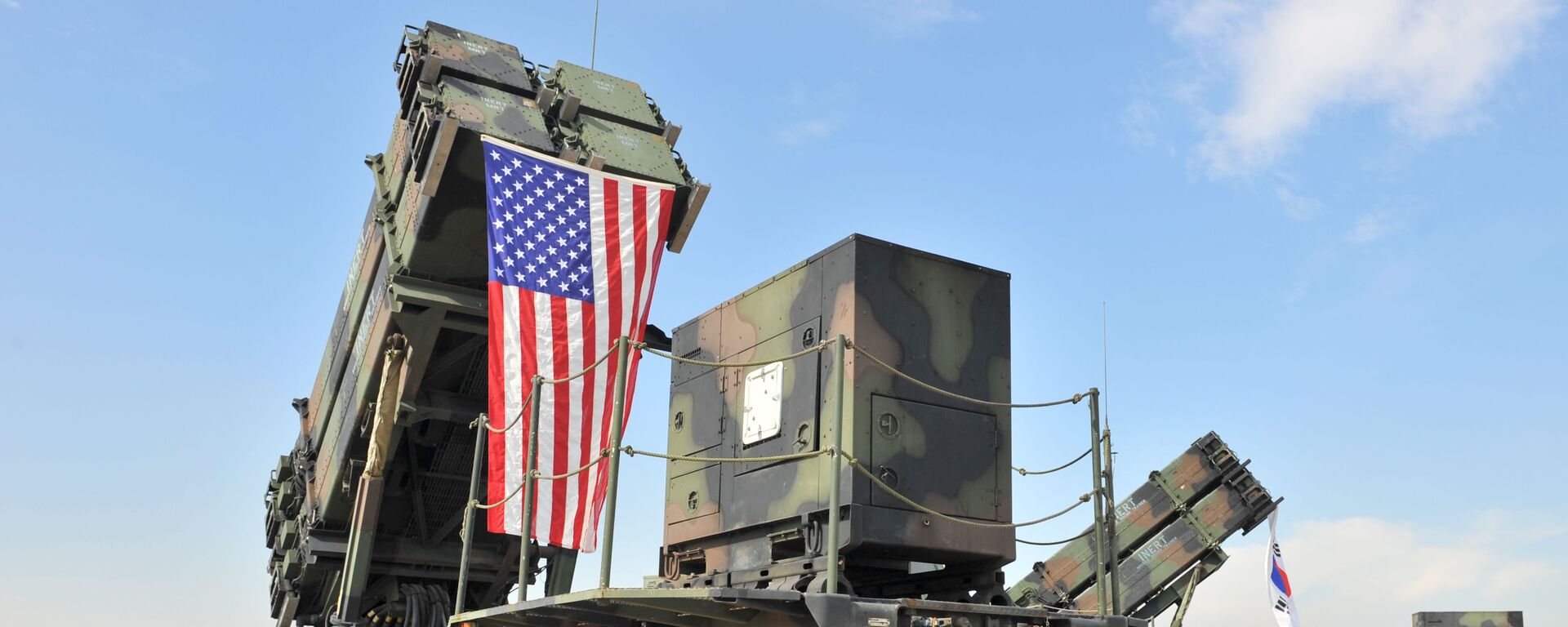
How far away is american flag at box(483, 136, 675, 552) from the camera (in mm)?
7285

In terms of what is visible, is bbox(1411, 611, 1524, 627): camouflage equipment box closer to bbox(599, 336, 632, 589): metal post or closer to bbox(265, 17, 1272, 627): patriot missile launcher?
bbox(265, 17, 1272, 627): patriot missile launcher

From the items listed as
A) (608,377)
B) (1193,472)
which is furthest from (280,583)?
(1193,472)

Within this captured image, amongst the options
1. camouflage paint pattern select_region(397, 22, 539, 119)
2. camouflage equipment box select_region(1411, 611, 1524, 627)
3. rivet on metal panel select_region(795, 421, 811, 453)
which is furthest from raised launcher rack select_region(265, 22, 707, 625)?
camouflage equipment box select_region(1411, 611, 1524, 627)

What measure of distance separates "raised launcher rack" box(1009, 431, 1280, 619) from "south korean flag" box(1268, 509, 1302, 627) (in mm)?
447

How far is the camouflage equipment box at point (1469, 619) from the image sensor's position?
11.8 meters

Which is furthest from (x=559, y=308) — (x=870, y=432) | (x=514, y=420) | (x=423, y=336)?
(x=870, y=432)

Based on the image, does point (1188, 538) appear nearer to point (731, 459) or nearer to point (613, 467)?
point (731, 459)

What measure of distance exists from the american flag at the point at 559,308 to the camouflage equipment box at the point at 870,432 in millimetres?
890

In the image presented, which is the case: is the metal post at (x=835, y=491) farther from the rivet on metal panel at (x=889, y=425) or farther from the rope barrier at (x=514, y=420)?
the rope barrier at (x=514, y=420)

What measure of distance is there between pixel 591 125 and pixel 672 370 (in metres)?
1.83

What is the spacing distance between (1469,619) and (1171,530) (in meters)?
3.04

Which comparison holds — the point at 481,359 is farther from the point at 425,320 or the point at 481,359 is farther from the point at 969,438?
the point at 969,438

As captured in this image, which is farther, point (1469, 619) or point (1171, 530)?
point (1171, 530)

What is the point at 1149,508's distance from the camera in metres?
14.1
